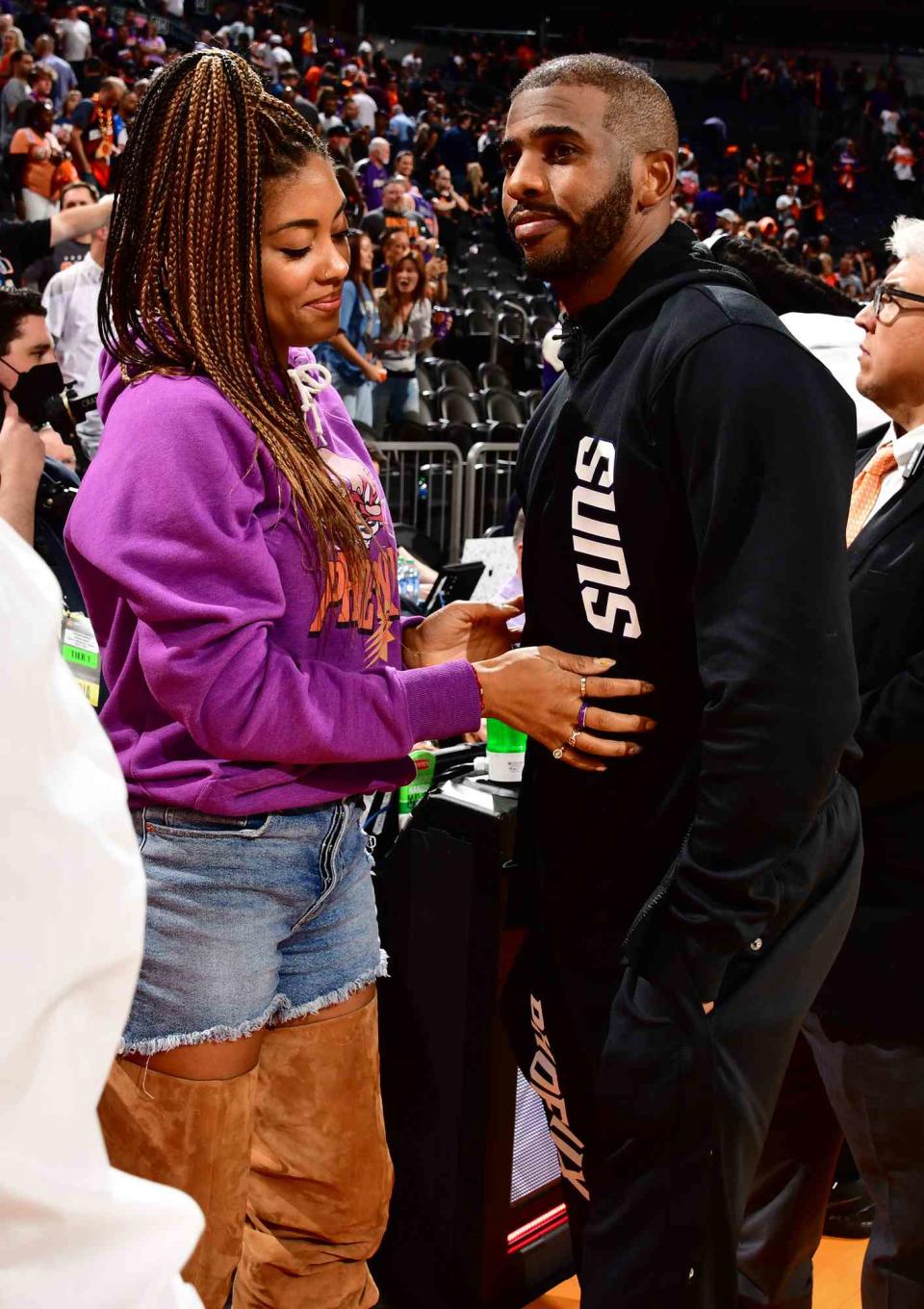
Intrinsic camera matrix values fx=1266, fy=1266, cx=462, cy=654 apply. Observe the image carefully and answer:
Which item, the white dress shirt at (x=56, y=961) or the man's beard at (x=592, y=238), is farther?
the man's beard at (x=592, y=238)

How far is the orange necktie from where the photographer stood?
2178 mm

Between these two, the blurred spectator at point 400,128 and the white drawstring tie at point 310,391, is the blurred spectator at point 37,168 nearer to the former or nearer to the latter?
the blurred spectator at point 400,128

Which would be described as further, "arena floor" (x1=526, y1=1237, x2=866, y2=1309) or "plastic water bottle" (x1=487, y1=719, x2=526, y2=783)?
"arena floor" (x1=526, y1=1237, x2=866, y2=1309)

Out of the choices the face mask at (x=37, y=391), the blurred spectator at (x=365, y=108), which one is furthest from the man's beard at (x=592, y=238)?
the blurred spectator at (x=365, y=108)

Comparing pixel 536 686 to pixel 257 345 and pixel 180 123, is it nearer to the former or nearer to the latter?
pixel 257 345

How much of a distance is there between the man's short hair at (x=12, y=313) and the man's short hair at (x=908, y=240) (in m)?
2.14

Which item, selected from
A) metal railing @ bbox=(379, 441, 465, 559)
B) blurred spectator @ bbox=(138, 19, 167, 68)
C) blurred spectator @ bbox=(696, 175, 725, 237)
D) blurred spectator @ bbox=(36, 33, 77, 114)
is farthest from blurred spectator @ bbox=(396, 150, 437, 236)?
blurred spectator @ bbox=(696, 175, 725, 237)

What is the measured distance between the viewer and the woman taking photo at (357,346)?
6945 mm

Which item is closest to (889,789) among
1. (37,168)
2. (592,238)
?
(592,238)

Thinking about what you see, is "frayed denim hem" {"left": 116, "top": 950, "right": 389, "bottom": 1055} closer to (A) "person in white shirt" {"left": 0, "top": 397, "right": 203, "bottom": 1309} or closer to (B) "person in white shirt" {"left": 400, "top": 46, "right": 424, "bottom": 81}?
(A) "person in white shirt" {"left": 0, "top": 397, "right": 203, "bottom": 1309}

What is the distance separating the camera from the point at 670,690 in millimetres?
1420

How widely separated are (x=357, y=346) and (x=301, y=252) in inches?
246

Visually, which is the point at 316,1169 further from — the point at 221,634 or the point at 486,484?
the point at 486,484

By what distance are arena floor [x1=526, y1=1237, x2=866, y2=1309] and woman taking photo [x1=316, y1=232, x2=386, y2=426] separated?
5027 millimetres
